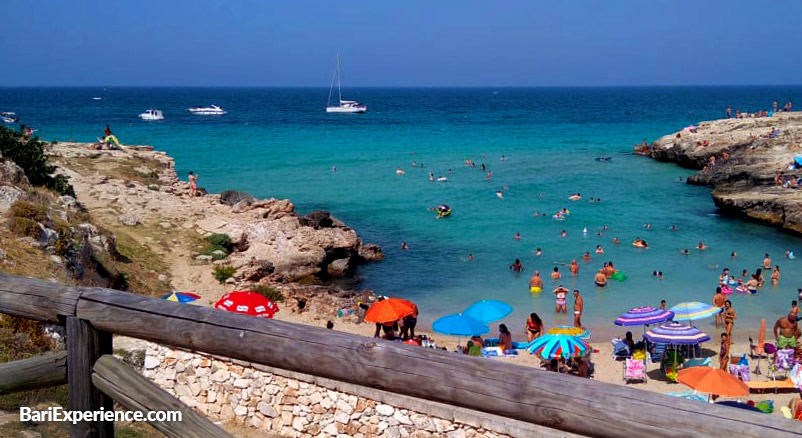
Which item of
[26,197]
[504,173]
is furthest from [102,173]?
[504,173]

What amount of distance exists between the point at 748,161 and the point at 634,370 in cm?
2765

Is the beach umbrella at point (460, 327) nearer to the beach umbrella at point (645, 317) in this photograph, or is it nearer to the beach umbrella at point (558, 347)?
the beach umbrella at point (558, 347)

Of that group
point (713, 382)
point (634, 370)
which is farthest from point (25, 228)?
point (713, 382)

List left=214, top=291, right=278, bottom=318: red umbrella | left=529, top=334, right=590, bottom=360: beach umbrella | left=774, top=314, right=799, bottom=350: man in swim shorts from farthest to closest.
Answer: left=774, top=314, right=799, bottom=350: man in swim shorts → left=214, top=291, right=278, bottom=318: red umbrella → left=529, top=334, right=590, bottom=360: beach umbrella

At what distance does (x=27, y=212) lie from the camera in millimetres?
14352

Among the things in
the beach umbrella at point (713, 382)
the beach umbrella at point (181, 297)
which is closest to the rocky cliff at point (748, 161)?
the beach umbrella at point (713, 382)

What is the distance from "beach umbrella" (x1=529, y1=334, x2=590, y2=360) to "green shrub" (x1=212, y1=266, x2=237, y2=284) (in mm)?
10267

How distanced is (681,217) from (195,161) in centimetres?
3338

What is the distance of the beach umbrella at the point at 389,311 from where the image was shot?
588 inches

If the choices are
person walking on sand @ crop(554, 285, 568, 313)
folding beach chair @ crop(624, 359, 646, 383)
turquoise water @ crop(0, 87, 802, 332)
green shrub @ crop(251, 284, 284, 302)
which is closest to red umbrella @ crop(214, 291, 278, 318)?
Answer: green shrub @ crop(251, 284, 284, 302)

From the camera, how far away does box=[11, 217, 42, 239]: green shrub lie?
44.4 feet

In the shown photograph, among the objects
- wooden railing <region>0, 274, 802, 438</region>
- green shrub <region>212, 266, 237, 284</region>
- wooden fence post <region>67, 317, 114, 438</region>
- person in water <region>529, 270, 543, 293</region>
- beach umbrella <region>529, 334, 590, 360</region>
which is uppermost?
wooden railing <region>0, 274, 802, 438</region>

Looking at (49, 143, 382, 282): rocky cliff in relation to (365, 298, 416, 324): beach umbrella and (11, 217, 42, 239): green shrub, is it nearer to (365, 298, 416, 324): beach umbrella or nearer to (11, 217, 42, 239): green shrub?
(365, 298, 416, 324): beach umbrella

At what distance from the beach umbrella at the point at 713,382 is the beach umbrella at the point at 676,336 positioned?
246 cm
